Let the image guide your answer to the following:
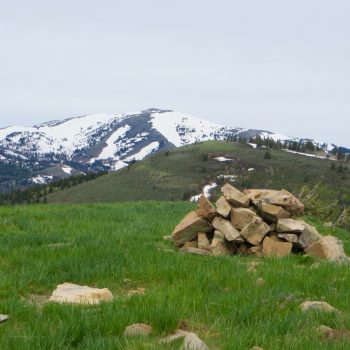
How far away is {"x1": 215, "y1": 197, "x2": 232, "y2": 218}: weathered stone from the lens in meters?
13.8

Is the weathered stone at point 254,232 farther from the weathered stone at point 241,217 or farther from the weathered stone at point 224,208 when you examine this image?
the weathered stone at point 224,208

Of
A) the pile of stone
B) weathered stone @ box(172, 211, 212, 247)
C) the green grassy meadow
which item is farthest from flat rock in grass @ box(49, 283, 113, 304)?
weathered stone @ box(172, 211, 212, 247)

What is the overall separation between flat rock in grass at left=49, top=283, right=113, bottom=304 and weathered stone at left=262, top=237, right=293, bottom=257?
6088 millimetres

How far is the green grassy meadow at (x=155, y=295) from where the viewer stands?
17.5 ft

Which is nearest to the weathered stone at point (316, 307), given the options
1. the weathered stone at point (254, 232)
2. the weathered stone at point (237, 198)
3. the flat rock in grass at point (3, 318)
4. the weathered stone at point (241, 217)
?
the flat rock in grass at point (3, 318)

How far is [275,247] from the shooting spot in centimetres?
1277

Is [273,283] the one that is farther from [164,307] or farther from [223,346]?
[223,346]

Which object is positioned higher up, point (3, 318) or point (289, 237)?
point (289, 237)

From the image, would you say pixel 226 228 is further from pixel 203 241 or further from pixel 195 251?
pixel 195 251

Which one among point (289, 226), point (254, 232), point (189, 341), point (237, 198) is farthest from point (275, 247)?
point (189, 341)

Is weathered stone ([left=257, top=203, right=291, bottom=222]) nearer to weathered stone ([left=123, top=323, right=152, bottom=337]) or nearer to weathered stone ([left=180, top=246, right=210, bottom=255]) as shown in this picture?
weathered stone ([left=180, top=246, right=210, bottom=255])

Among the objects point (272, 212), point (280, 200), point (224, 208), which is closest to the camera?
point (272, 212)

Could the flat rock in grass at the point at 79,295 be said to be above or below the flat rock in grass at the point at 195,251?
above

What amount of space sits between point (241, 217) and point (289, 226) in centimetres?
128
